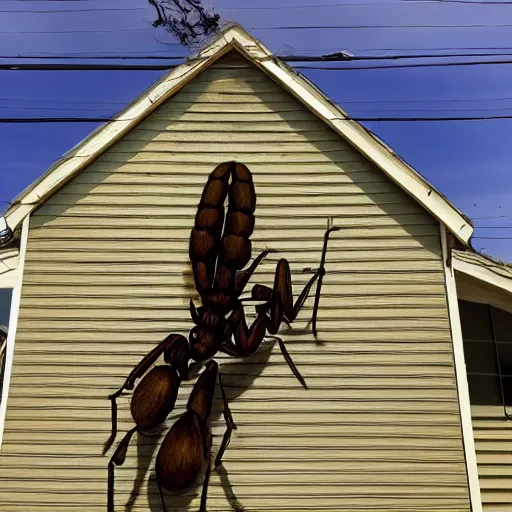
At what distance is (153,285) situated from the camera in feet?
16.5

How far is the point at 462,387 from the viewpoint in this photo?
15.7ft

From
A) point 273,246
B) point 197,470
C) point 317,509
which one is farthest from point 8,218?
point 317,509

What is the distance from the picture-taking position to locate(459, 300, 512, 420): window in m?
6.28

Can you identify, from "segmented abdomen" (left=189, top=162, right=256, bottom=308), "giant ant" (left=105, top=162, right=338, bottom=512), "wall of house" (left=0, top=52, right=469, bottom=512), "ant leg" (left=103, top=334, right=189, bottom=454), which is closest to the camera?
"giant ant" (left=105, top=162, right=338, bottom=512)

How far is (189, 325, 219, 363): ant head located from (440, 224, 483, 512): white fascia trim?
7.47ft

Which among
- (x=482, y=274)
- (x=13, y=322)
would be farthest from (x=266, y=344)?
(x=13, y=322)

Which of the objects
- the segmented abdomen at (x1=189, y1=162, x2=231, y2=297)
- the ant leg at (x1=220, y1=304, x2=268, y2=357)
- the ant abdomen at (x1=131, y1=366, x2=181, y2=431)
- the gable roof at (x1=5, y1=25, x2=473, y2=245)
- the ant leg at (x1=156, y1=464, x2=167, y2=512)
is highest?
the gable roof at (x1=5, y1=25, x2=473, y2=245)

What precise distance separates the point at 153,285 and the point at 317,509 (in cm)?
255

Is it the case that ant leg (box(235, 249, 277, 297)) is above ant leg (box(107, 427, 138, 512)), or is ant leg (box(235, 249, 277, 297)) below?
above

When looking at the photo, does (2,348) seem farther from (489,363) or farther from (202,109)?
(489,363)

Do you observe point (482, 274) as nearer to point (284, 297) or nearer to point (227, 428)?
point (284, 297)

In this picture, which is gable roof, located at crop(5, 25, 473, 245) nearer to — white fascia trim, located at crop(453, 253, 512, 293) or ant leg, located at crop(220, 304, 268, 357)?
white fascia trim, located at crop(453, 253, 512, 293)

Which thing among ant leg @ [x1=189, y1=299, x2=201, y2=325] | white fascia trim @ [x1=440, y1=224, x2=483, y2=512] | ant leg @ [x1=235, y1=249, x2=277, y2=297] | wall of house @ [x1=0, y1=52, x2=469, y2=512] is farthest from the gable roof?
ant leg @ [x1=189, y1=299, x2=201, y2=325]

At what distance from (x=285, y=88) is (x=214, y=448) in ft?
12.1
